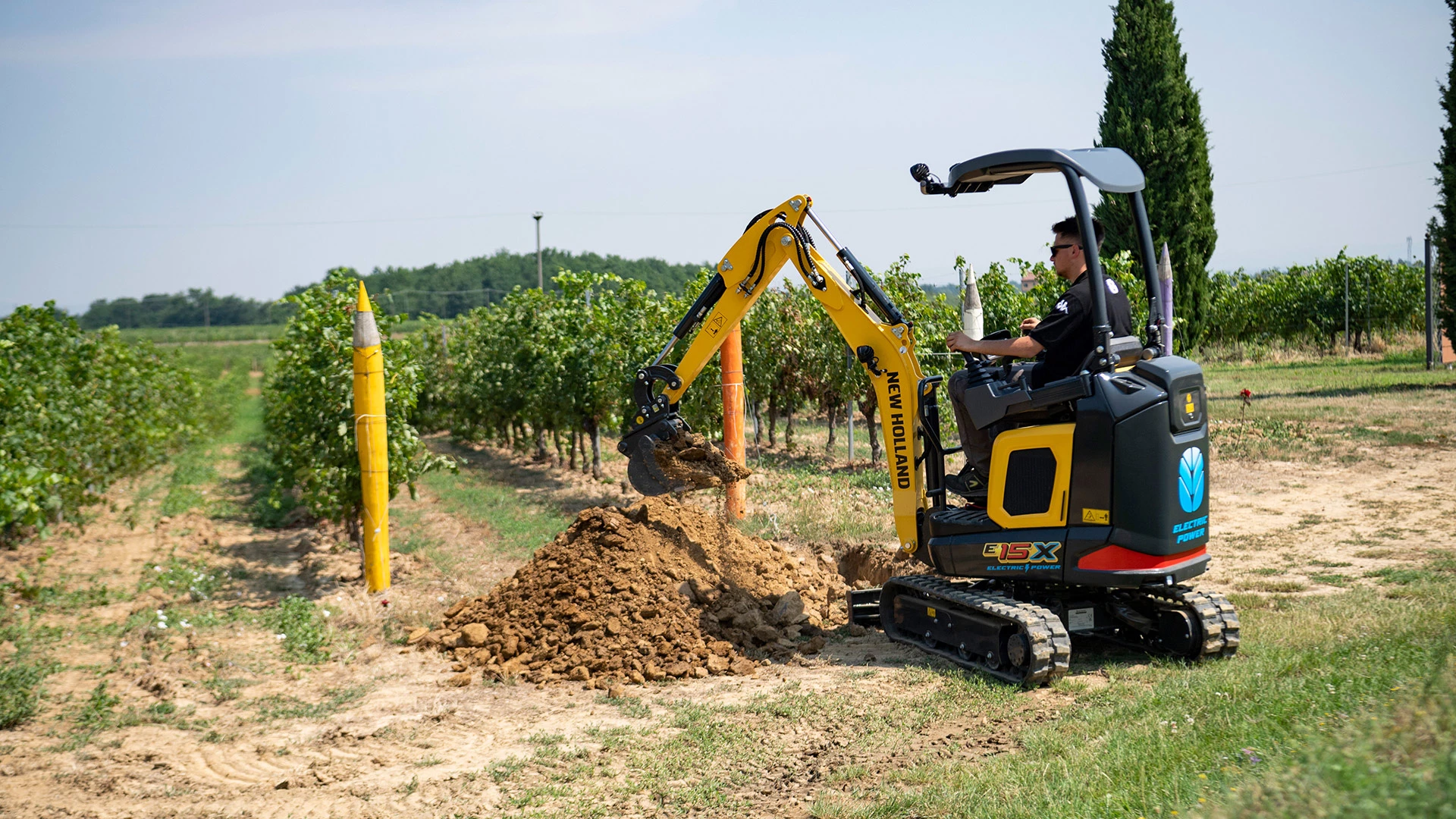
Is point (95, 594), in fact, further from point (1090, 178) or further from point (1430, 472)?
point (1430, 472)

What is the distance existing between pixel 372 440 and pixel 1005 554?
18.8 feet

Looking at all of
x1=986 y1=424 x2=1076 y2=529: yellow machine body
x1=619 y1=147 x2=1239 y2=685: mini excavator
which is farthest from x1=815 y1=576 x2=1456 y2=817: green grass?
x1=986 y1=424 x2=1076 y2=529: yellow machine body

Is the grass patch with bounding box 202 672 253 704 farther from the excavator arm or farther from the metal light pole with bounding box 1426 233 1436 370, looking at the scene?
the metal light pole with bounding box 1426 233 1436 370

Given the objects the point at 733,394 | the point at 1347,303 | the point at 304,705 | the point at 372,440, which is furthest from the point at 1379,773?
the point at 1347,303

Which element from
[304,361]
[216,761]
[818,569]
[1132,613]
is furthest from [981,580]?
[304,361]

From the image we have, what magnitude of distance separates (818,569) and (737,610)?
5.36 ft

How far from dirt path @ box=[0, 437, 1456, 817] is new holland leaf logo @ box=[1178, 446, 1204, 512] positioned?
1.10m

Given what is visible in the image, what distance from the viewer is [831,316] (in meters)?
7.32

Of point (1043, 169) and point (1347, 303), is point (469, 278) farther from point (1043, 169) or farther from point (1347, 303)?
point (1043, 169)

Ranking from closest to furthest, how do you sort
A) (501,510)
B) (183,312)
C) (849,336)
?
(849,336), (501,510), (183,312)

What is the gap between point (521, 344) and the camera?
16.8 m

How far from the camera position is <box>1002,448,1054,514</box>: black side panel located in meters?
5.84

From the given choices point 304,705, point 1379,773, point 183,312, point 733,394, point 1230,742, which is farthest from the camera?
point 183,312

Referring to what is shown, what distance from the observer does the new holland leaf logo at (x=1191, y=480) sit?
5613mm
